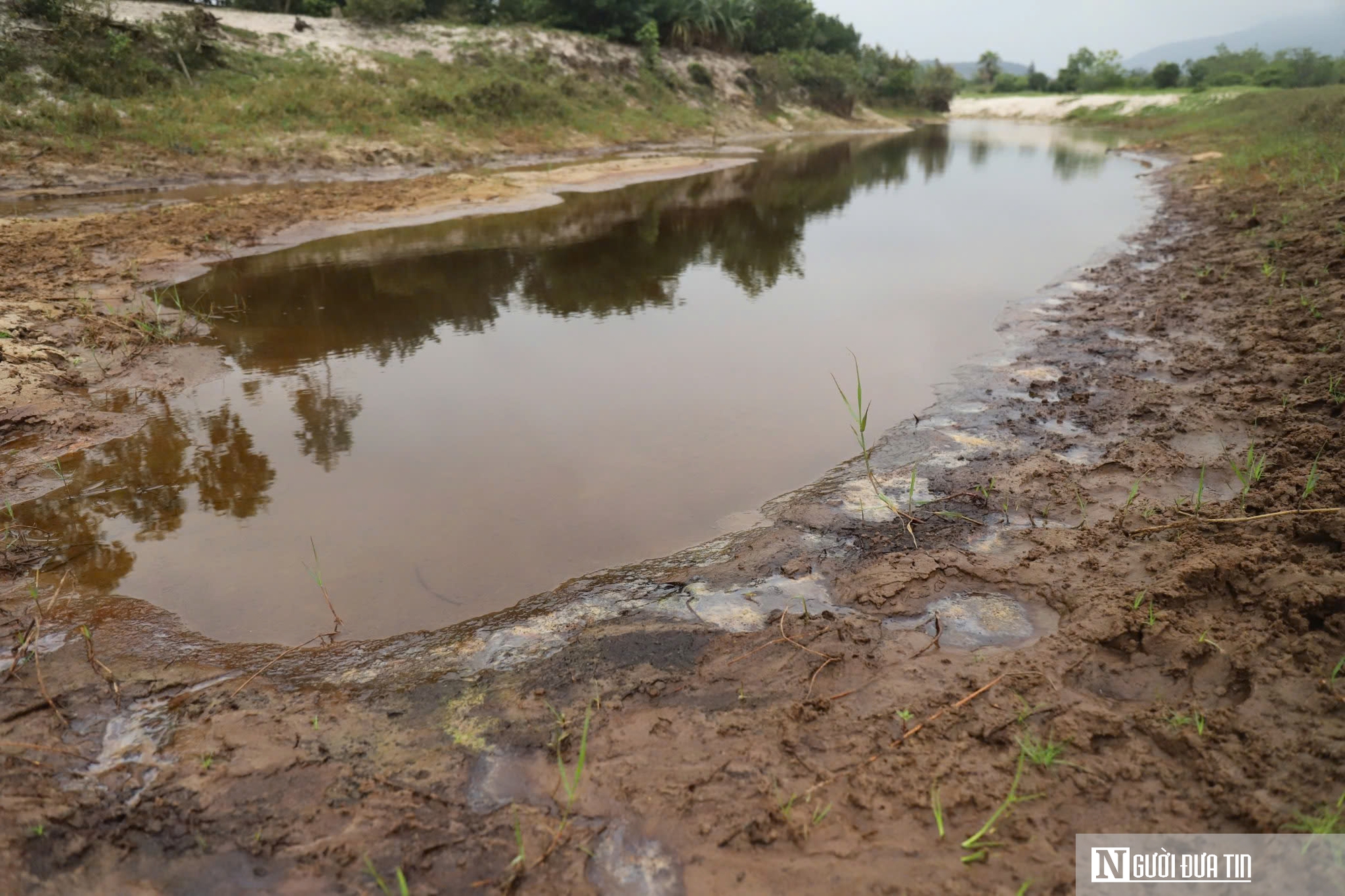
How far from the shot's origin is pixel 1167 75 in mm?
58344

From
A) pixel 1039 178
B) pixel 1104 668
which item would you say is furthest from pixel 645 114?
pixel 1104 668

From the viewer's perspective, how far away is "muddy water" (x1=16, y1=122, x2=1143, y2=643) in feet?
14.2

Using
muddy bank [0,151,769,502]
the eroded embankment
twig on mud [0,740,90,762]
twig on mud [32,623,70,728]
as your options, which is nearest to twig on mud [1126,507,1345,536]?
the eroded embankment

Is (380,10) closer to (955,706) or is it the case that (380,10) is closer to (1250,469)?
(1250,469)

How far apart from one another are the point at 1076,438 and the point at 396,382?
6088mm

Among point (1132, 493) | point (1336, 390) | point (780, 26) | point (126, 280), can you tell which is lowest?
point (1132, 493)

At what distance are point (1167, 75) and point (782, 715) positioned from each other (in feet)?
249

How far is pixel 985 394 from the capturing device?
642 centimetres

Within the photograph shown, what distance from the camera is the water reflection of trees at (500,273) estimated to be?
26.9 feet

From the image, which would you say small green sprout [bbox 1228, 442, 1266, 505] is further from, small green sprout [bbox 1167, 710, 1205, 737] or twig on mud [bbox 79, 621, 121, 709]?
twig on mud [bbox 79, 621, 121, 709]

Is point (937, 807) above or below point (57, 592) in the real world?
below

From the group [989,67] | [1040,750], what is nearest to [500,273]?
[1040,750]

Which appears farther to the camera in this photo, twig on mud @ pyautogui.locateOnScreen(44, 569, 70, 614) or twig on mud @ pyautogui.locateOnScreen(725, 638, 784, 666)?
twig on mud @ pyautogui.locateOnScreen(44, 569, 70, 614)

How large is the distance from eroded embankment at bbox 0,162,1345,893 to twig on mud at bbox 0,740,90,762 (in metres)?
0.01
